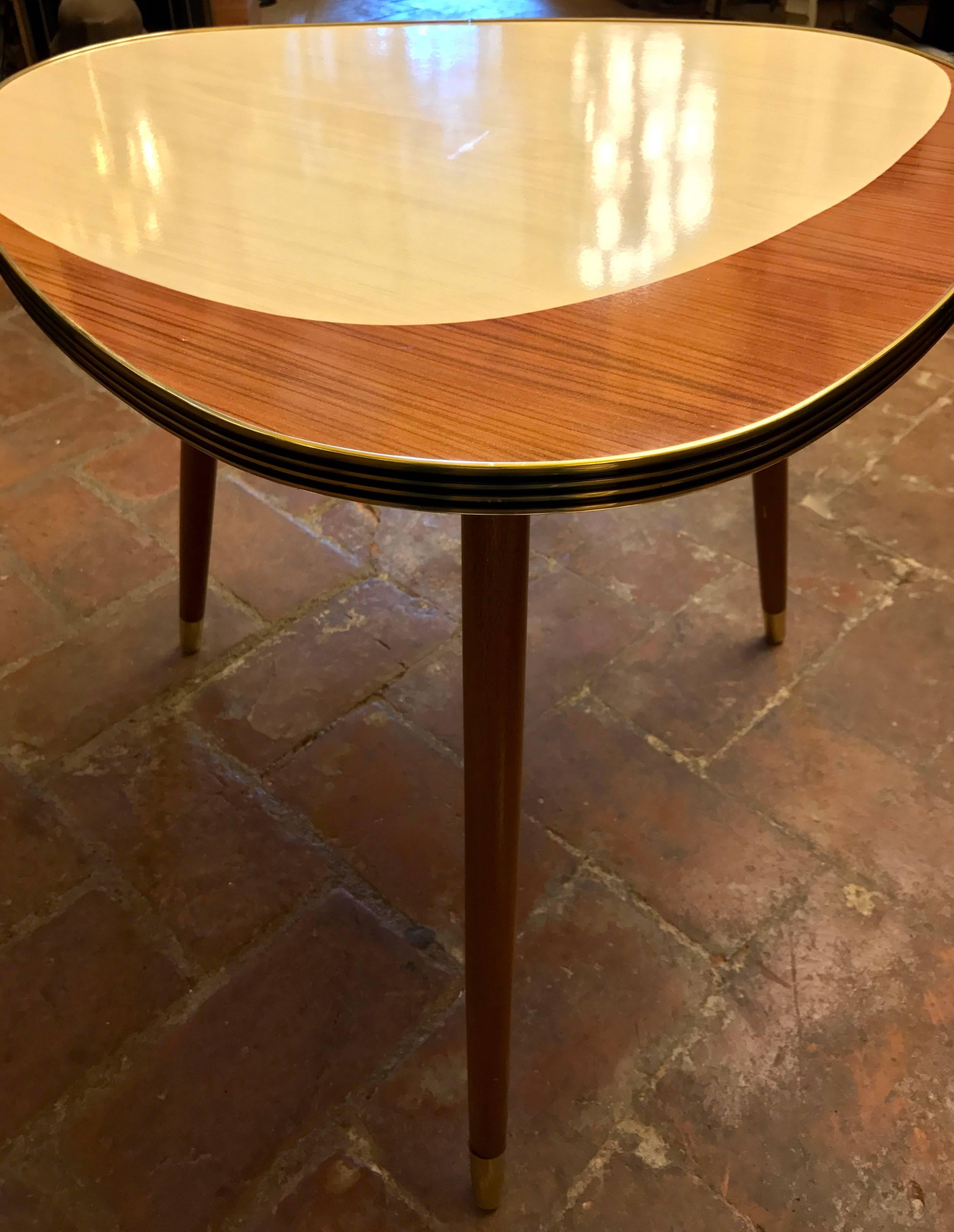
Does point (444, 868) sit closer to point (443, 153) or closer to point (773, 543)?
point (773, 543)

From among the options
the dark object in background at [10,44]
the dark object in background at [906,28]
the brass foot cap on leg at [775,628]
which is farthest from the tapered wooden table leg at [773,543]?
the dark object in background at [10,44]

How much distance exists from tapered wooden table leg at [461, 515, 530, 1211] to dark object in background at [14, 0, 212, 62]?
2.29 m

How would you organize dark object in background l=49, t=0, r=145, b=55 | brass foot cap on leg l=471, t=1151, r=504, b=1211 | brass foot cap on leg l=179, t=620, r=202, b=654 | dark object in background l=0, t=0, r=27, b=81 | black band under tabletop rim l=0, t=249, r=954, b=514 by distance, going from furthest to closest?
dark object in background l=0, t=0, r=27, b=81, dark object in background l=49, t=0, r=145, b=55, brass foot cap on leg l=179, t=620, r=202, b=654, brass foot cap on leg l=471, t=1151, r=504, b=1211, black band under tabletop rim l=0, t=249, r=954, b=514

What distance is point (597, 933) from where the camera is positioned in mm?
1051

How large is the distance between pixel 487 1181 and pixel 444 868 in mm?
329

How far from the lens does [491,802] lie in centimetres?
70

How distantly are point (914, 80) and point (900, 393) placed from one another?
A: 904 mm

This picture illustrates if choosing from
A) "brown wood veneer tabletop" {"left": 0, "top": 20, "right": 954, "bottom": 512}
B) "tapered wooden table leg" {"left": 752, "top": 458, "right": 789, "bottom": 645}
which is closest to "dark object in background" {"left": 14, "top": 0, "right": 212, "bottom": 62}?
"brown wood veneer tabletop" {"left": 0, "top": 20, "right": 954, "bottom": 512}

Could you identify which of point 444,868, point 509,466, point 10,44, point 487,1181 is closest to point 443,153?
point 509,466

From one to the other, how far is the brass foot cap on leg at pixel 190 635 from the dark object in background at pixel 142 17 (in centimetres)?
173

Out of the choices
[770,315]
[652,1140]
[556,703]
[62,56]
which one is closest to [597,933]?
[652,1140]

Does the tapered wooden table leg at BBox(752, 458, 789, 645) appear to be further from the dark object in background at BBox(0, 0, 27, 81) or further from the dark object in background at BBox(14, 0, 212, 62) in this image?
the dark object in background at BBox(0, 0, 27, 81)

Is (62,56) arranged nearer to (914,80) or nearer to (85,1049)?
(914,80)

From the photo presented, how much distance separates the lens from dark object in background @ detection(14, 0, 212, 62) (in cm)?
248
